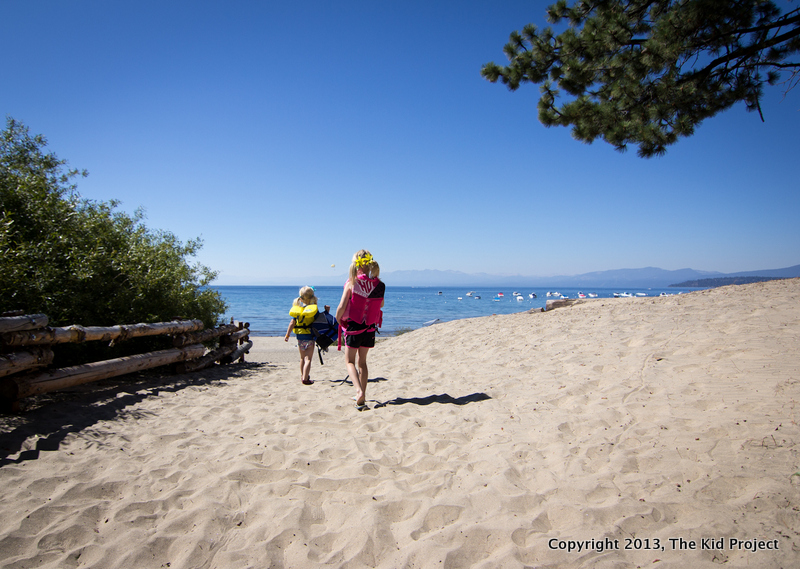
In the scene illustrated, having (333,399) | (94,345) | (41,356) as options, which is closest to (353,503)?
(333,399)

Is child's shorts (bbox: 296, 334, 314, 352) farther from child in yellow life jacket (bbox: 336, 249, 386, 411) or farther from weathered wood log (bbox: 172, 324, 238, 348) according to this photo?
weathered wood log (bbox: 172, 324, 238, 348)

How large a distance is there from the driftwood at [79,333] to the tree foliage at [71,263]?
0.81 m

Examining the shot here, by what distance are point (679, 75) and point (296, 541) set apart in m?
8.24

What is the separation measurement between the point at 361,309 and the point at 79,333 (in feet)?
11.9

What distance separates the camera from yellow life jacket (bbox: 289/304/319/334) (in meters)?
7.16

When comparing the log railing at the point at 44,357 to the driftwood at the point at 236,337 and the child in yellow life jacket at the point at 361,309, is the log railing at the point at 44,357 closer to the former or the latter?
the driftwood at the point at 236,337

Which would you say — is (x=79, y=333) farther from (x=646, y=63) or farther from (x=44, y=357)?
(x=646, y=63)

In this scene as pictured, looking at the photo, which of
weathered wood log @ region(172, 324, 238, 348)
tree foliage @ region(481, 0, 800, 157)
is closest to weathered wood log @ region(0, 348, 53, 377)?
weathered wood log @ region(172, 324, 238, 348)

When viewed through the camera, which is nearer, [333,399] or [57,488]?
[57,488]

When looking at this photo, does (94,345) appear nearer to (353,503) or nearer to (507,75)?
(353,503)

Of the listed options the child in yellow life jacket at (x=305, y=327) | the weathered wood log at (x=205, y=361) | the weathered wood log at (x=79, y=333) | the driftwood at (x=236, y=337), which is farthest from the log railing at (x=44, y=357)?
the driftwood at (x=236, y=337)

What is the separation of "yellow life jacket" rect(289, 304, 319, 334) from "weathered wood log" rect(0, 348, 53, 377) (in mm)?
3367

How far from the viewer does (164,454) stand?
380cm

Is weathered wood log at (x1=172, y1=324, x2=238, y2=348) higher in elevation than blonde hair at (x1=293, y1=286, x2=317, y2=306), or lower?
lower
